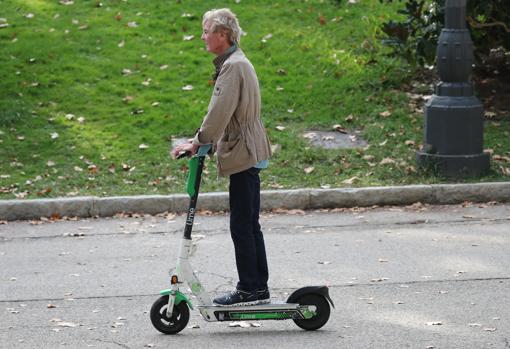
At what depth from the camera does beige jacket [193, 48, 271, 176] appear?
558cm

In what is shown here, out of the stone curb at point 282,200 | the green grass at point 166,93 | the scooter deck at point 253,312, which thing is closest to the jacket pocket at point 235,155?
the scooter deck at point 253,312

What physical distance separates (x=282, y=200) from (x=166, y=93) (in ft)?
11.6

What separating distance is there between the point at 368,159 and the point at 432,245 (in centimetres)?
275

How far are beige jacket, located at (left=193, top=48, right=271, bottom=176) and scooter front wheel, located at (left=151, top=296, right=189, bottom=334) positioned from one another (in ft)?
2.72

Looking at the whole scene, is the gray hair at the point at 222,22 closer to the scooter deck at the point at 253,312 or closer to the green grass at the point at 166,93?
the scooter deck at the point at 253,312

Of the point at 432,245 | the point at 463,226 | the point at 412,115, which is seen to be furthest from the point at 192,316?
the point at 412,115

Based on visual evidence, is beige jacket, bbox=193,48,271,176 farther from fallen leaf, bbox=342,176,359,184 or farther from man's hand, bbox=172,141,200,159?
fallen leaf, bbox=342,176,359,184

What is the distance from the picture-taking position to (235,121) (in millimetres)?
5727

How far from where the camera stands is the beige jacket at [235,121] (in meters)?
5.58

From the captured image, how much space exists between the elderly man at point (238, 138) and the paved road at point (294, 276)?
39 centimetres

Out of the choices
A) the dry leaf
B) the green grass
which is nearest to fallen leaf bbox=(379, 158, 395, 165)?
the green grass

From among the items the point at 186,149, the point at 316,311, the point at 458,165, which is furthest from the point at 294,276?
the point at 458,165

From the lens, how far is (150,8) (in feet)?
49.1

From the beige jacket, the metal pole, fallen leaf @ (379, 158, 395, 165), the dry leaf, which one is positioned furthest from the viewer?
the dry leaf
